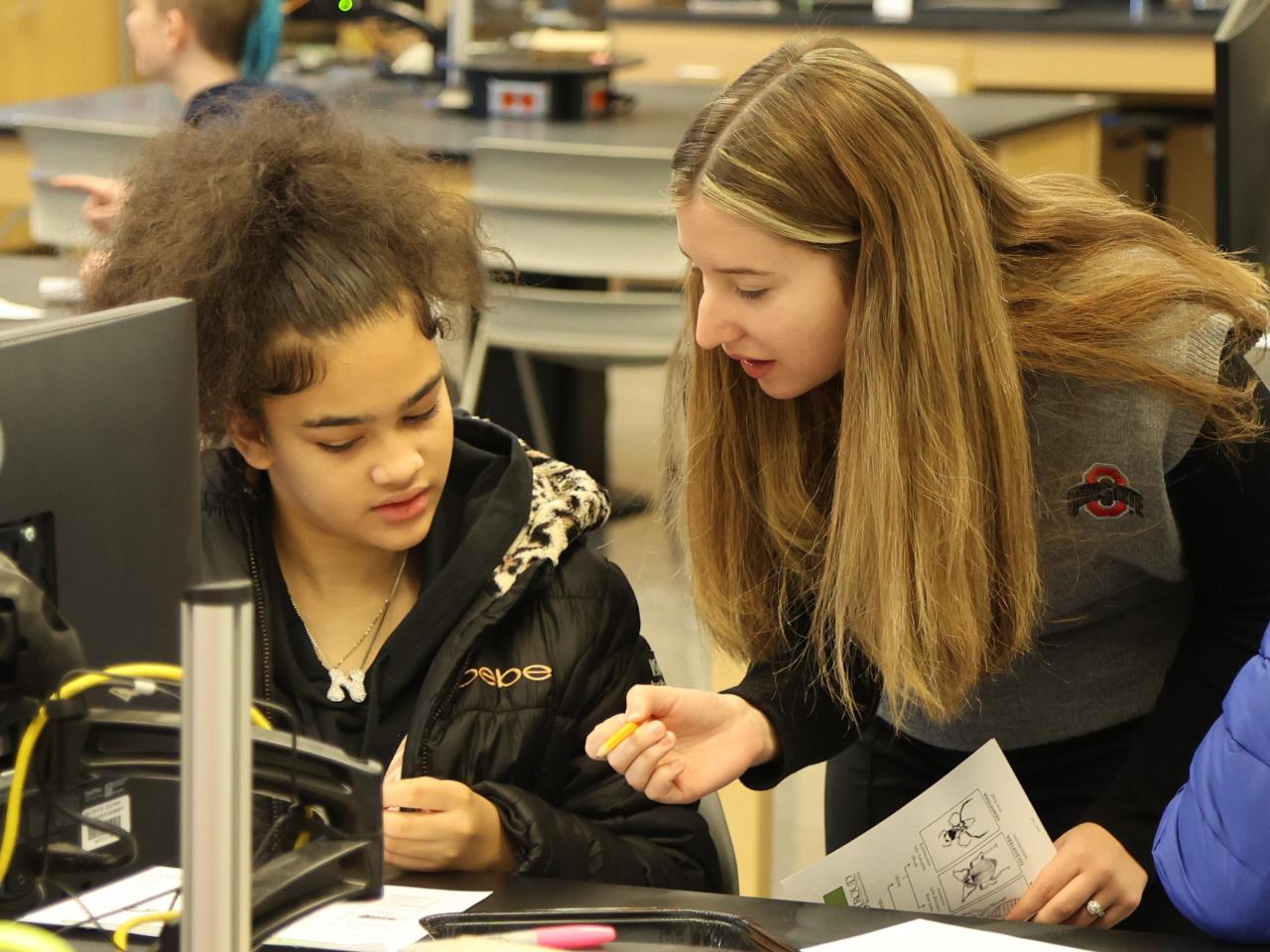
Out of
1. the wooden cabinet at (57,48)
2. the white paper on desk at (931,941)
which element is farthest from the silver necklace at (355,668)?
the wooden cabinet at (57,48)

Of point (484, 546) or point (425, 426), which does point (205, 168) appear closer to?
point (425, 426)

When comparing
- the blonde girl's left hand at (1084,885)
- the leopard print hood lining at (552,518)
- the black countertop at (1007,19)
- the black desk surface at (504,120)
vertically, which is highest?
the black countertop at (1007,19)

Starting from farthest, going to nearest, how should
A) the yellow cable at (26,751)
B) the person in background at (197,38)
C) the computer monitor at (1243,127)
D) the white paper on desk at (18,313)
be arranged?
the person in background at (197,38) → the white paper on desk at (18,313) → the computer monitor at (1243,127) → the yellow cable at (26,751)

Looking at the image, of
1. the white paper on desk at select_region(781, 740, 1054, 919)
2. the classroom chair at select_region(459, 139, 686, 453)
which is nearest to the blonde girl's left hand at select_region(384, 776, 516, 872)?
the white paper on desk at select_region(781, 740, 1054, 919)

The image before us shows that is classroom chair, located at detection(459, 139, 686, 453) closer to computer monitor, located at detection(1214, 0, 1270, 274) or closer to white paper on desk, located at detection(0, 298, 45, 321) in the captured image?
white paper on desk, located at detection(0, 298, 45, 321)

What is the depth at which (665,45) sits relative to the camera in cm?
553

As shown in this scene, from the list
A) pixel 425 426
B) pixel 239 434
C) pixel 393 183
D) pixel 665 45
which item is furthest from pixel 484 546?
pixel 665 45

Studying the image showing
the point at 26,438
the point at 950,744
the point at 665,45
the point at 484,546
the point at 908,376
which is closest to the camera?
the point at 26,438

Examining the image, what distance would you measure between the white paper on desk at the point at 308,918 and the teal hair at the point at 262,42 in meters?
2.42

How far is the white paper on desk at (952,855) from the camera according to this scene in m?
1.24

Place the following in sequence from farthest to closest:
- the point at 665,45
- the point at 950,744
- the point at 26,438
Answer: the point at 665,45 < the point at 950,744 < the point at 26,438

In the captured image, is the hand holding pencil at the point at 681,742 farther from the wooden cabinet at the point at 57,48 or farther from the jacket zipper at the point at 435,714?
the wooden cabinet at the point at 57,48

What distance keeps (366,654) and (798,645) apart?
0.37 m

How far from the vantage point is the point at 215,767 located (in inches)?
23.7
